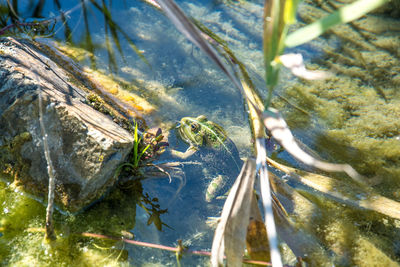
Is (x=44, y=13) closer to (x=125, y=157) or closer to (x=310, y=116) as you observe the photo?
(x=125, y=157)

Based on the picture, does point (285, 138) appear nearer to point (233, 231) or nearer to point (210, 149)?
point (233, 231)

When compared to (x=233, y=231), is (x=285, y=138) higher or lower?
higher

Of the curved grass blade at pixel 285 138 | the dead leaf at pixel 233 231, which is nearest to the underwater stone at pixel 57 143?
the dead leaf at pixel 233 231

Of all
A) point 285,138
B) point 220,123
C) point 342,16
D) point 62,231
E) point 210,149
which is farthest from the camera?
point 220,123

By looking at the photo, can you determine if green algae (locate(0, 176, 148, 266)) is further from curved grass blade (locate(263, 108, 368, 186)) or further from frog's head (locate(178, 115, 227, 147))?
curved grass blade (locate(263, 108, 368, 186))

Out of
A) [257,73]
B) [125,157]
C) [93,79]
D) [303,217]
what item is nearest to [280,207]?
[303,217]

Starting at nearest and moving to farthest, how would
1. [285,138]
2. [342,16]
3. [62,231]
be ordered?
[342,16] → [285,138] → [62,231]

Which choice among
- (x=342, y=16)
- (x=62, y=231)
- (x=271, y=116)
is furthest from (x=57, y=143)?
(x=342, y=16)
